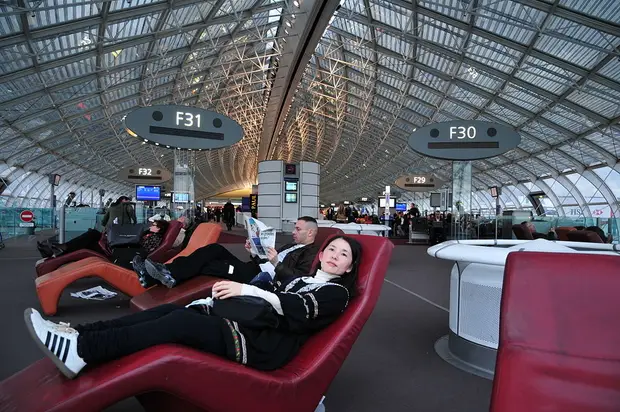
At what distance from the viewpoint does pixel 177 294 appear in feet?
13.8

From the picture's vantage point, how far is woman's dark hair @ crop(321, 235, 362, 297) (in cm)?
261

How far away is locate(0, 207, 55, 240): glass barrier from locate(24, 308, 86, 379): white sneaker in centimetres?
1689

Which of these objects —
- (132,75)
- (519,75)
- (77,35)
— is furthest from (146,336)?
(132,75)

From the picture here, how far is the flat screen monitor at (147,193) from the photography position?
26.7 m

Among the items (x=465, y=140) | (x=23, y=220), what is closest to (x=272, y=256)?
(x=465, y=140)

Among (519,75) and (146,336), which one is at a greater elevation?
(519,75)

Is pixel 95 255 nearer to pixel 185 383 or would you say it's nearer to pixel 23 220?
pixel 185 383

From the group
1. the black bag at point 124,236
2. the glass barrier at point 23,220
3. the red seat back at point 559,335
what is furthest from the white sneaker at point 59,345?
the glass barrier at point 23,220

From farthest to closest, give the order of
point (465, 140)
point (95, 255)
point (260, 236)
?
1. point (465, 140)
2. point (95, 255)
3. point (260, 236)

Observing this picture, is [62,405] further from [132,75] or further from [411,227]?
[132,75]

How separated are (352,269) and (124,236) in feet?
17.5

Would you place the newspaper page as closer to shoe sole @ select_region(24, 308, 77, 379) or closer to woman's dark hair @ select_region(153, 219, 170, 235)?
shoe sole @ select_region(24, 308, 77, 379)

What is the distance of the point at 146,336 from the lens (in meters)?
1.97

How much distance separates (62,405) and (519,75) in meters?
23.6
